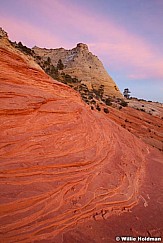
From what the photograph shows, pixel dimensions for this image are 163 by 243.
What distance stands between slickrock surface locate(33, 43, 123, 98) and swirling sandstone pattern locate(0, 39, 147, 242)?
3209cm

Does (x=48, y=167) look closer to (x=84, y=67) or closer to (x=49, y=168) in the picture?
(x=49, y=168)

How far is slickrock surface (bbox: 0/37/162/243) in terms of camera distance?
200 inches

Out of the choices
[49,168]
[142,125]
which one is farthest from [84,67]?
[49,168]

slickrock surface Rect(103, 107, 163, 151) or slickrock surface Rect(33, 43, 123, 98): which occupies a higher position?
slickrock surface Rect(33, 43, 123, 98)

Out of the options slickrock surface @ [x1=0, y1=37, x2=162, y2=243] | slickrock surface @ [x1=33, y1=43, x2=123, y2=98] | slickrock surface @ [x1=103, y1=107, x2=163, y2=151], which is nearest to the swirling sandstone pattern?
slickrock surface @ [x1=0, y1=37, x2=162, y2=243]

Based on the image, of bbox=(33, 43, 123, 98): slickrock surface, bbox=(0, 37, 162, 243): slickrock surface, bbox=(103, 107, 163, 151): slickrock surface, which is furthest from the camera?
bbox=(33, 43, 123, 98): slickrock surface

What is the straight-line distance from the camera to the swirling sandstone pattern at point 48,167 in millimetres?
5117

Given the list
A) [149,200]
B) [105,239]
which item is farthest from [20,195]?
[149,200]

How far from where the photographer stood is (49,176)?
6.39 metres

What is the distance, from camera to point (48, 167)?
→ 663 cm

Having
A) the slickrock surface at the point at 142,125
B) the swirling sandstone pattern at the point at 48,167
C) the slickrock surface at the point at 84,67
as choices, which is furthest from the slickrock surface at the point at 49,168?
the slickrock surface at the point at 84,67

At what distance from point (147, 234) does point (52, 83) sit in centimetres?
877

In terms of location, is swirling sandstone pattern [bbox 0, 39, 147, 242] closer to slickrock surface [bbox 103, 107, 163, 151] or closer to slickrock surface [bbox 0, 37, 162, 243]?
slickrock surface [bbox 0, 37, 162, 243]

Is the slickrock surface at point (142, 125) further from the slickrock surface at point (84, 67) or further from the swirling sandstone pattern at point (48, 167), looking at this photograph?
the slickrock surface at point (84, 67)
